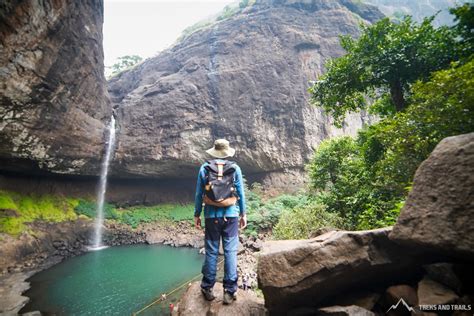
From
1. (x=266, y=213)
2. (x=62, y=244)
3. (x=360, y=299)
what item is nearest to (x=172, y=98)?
(x=266, y=213)

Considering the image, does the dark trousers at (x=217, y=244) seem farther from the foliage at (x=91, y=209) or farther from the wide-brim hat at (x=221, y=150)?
the foliage at (x=91, y=209)

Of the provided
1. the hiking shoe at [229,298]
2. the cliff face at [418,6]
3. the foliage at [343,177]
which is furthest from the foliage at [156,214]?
the cliff face at [418,6]

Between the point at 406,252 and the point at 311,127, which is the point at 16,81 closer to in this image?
the point at 406,252

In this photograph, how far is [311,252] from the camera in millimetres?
2771

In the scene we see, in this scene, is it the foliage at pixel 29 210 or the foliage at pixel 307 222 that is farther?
the foliage at pixel 29 210

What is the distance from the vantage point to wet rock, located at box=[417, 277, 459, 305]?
1980mm

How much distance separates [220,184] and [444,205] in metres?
2.44

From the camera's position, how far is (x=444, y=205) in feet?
6.87

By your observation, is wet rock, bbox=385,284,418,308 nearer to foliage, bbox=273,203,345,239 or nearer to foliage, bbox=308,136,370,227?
foliage, bbox=308,136,370,227

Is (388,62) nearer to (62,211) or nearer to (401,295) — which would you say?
(401,295)

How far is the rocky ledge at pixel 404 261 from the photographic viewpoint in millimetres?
2008

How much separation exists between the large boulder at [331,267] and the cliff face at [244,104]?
1980cm

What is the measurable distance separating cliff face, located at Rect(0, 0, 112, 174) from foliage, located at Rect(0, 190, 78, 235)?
2.15m

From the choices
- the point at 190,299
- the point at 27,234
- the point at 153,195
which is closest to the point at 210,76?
the point at 153,195
